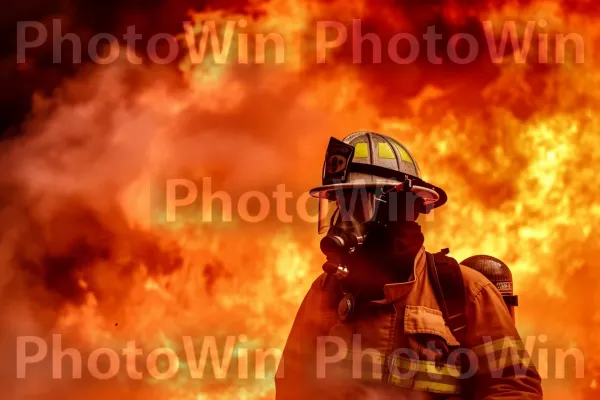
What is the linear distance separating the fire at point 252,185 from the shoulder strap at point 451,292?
4428 mm

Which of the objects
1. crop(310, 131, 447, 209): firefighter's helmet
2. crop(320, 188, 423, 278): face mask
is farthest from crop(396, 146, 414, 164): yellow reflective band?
crop(320, 188, 423, 278): face mask

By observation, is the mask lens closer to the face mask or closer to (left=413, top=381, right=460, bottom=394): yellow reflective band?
the face mask

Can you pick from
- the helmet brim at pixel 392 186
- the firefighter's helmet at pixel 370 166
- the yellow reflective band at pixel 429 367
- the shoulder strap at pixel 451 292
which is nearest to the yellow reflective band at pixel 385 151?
the firefighter's helmet at pixel 370 166

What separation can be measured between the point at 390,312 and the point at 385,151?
117 centimetres

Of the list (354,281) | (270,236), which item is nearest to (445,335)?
(354,281)

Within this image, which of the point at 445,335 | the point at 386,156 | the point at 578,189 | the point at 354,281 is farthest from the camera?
the point at 578,189

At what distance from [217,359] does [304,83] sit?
3.67 meters

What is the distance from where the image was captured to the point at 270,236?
9391 millimetres

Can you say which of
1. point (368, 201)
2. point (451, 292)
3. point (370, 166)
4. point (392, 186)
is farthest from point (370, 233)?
point (451, 292)

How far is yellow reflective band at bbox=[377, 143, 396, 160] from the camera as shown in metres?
5.14

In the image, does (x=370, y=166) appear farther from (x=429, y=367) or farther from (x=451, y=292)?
(x=429, y=367)

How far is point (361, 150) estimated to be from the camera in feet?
17.0

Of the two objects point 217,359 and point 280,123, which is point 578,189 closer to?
point 280,123

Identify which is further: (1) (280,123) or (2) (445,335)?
(1) (280,123)
